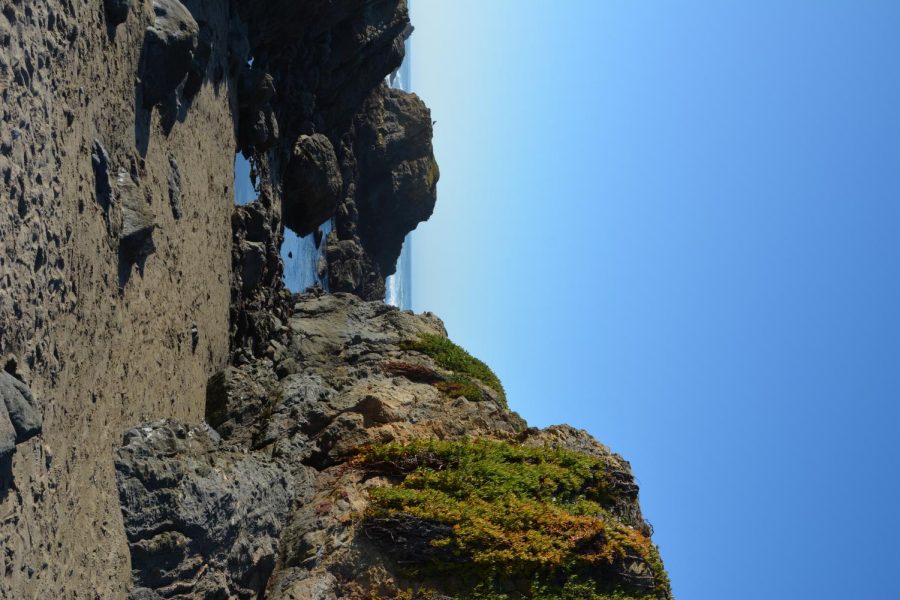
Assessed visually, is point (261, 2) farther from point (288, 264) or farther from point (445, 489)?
point (445, 489)

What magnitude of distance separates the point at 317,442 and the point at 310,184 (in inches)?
562

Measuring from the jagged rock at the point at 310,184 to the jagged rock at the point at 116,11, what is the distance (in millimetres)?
15858

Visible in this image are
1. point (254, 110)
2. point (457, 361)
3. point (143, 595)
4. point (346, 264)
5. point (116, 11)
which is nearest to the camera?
point (143, 595)

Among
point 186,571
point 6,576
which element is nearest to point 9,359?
point 6,576

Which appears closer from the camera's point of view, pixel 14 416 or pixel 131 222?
pixel 14 416

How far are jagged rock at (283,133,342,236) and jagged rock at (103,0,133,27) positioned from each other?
52.0 ft

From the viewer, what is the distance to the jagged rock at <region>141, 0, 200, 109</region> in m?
14.1

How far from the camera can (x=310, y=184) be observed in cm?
2911

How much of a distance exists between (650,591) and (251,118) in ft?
54.1

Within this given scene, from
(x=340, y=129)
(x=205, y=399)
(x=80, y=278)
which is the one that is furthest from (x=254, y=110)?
(x=80, y=278)

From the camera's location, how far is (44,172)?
9.61 metres

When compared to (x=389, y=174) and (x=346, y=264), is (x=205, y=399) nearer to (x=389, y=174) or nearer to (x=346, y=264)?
(x=346, y=264)

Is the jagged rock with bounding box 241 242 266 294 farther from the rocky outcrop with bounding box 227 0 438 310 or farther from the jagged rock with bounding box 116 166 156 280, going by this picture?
the jagged rock with bounding box 116 166 156 280

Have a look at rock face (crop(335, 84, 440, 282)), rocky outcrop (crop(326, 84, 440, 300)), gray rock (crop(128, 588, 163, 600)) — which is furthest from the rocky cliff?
rock face (crop(335, 84, 440, 282))
